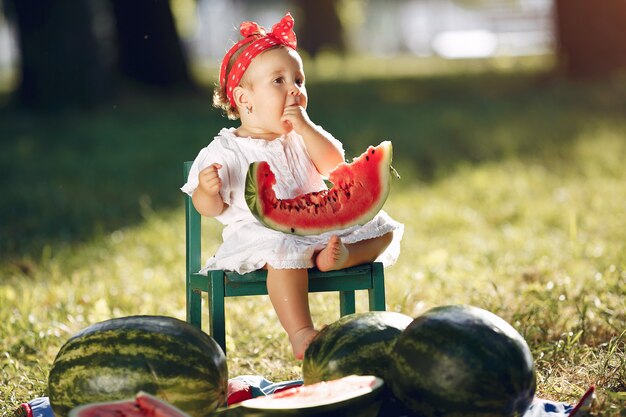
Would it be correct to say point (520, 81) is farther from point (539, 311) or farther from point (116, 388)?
point (116, 388)

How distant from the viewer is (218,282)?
3975mm

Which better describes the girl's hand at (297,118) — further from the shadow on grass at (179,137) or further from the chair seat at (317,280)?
the shadow on grass at (179,137)

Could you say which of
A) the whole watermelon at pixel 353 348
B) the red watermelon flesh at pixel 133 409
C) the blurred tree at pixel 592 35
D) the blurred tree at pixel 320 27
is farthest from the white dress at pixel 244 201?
the blurred tree at pixel 320 27

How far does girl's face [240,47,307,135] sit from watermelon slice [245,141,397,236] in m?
0.34

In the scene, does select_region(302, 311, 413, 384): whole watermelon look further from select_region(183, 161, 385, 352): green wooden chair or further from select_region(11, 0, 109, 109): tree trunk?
select_region(11, 0, 109, 109): tree trunk

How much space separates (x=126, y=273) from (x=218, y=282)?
8.79 ft

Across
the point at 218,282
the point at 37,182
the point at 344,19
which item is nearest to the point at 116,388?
the point at 218,282

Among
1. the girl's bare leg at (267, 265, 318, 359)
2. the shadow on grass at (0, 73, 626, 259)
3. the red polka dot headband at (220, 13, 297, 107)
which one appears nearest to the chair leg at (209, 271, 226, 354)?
the girl's bare leg at (267, 265, 318, 359)

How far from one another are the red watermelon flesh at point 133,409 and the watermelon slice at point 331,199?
3.24ft

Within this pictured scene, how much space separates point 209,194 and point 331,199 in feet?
1.59

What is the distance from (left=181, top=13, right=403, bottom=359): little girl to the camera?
3.91 m

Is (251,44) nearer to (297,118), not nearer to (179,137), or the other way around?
(297,118)

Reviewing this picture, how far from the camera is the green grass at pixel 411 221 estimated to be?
486 centimetres

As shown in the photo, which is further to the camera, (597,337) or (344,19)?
(344,19)
